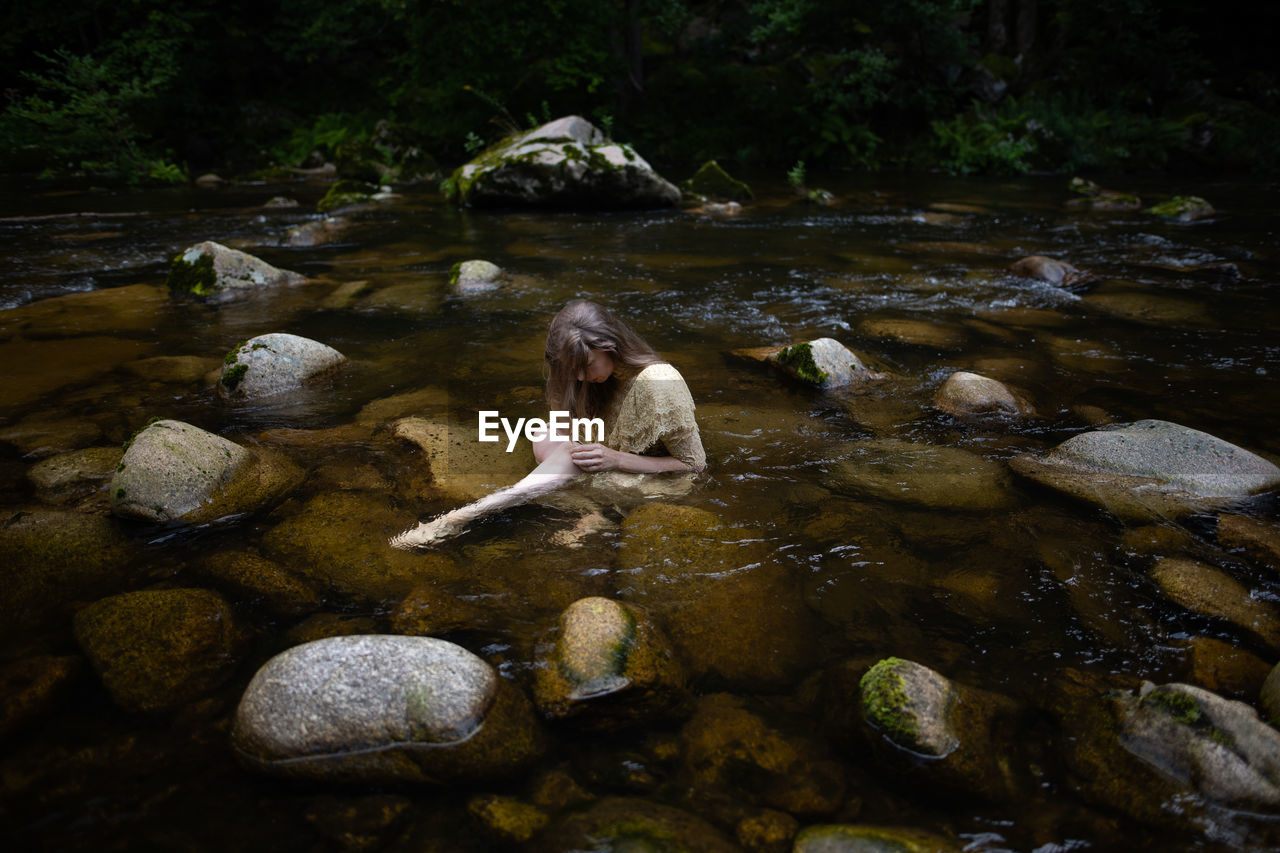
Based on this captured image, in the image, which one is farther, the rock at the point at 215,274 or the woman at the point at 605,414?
the rock at the point at 215,274

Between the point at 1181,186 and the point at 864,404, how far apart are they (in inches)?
537

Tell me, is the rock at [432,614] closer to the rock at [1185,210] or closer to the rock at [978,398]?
the rock at [978,398]

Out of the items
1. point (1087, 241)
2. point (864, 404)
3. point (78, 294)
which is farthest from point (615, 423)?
point (1087, 241)

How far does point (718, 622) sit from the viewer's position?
2.80 m

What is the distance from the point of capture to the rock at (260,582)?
9.37 feet

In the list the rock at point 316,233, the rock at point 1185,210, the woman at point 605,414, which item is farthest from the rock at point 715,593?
the rock at point 1185,210

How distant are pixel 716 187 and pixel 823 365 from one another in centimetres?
959

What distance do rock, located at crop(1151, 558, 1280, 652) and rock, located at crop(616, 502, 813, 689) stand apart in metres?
1.44

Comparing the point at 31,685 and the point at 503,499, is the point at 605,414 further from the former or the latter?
the point at 31,685

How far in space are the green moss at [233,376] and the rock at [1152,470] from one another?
4.79 metres

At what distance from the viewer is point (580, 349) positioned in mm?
3334

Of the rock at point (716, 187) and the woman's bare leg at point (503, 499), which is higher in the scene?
the rock at point (716, 187)

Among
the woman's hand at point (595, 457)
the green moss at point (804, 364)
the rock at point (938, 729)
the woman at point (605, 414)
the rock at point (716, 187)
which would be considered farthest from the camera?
A: the rock at point (716, 187)

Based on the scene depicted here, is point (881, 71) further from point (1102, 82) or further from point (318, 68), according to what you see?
point (318, 68)
